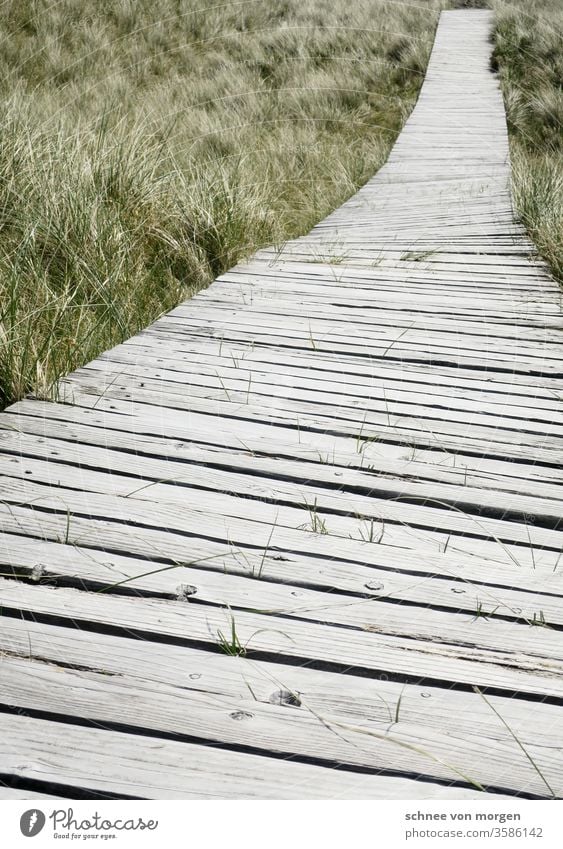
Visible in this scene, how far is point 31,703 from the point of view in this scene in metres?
1.27

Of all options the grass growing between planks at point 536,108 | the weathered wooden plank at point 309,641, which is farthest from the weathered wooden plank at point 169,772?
the grass growing between planks at point 536,108

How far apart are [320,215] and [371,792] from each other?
5341 mm

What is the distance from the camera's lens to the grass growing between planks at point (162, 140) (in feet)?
11.3

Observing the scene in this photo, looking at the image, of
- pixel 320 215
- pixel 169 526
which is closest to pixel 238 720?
pixel 169 526

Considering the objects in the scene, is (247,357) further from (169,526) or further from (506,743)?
(506,743)

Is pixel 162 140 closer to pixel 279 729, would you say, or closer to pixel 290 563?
pixel 290 563

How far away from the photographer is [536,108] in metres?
8.92

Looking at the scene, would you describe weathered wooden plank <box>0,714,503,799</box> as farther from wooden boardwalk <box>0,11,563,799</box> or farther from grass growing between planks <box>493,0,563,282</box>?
grass growing between planks <box>493,0,563,282</box>
